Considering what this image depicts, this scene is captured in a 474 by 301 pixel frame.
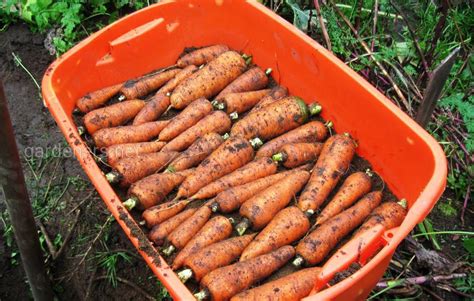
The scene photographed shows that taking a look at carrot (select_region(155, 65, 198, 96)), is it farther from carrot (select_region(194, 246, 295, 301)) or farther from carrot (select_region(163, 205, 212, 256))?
carrot (select_region(194, 246, 295, 301))

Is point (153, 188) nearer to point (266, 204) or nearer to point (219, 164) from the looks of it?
point (219, 164)

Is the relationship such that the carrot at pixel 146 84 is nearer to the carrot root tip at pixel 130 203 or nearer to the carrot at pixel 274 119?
the carrot at pixel 274 119

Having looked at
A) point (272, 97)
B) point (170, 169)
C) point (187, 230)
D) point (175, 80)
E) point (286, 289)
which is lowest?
point (286, 289)

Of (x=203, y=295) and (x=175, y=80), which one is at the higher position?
(x=175, y=80)

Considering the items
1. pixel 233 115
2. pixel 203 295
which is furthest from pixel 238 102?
pixel 203 295

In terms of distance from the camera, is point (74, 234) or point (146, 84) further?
point (146, 84)

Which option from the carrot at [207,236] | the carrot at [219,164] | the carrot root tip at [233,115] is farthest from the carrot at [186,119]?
the carrot at [207,236]

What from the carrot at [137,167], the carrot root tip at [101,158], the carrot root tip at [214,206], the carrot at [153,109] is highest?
the carrot at [153,109]
